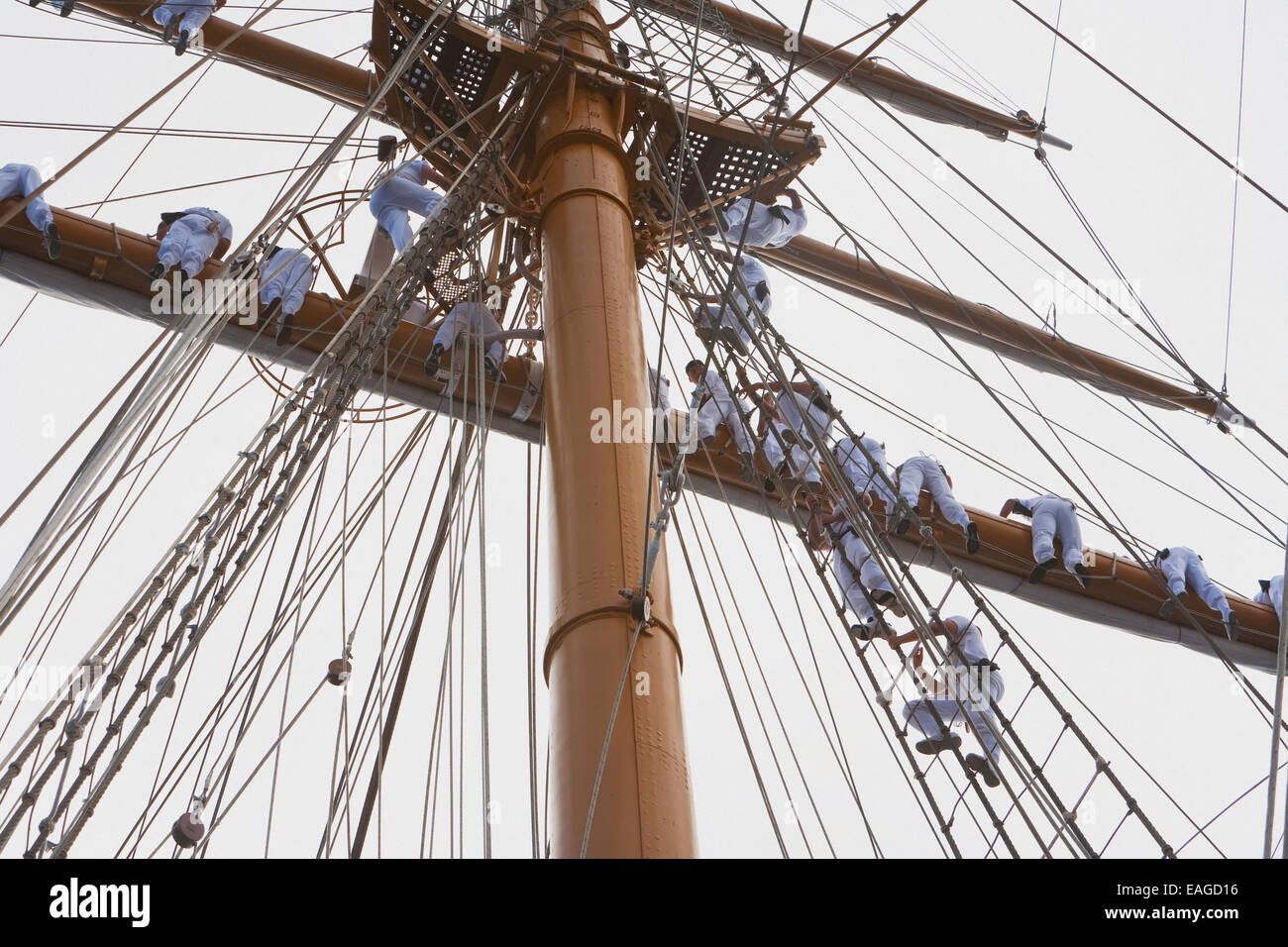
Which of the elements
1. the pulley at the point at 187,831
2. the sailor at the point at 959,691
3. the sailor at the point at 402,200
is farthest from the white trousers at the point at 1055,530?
the pulley at the point at 187,831

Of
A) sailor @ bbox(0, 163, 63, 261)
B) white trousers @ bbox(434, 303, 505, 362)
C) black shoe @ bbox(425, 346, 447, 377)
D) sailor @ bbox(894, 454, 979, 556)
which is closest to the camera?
→ white trousers @ bbox(434, 303, 505, 362)

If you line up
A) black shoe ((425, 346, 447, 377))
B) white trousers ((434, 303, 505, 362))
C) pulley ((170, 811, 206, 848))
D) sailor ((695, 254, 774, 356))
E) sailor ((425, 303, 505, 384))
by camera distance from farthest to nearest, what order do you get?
1. black shoe ((425, 346, 447, 377))
2. sailor ((425, 303, 505, 384))
3. white trousers ((434, 303, 505, 362))
4. sailor ((695, 254, 774, 356))
5. pulley ((170, 811, 206, 848))

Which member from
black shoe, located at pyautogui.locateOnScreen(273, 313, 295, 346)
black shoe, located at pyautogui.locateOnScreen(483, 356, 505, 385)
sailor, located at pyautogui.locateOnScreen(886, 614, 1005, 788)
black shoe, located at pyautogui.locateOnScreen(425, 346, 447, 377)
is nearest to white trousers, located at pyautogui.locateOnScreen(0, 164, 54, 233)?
black shoe, located at pyautogui.locateOnScreen(273, 313, 295, 346)

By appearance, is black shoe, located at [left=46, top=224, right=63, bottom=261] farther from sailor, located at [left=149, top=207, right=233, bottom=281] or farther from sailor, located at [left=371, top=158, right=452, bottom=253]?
sailor, located at [left=371, top=158, right=452, bottom=253]

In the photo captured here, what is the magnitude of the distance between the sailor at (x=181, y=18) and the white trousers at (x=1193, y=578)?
643cm

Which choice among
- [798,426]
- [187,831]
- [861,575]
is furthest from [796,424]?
[187,831]

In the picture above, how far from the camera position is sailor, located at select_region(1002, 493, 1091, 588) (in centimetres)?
777

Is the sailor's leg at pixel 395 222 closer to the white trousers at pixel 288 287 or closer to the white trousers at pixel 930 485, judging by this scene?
the white trousers at pixel 288 287

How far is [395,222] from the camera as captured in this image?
6.71 meters

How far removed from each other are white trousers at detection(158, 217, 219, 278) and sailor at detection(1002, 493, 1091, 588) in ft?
16.0

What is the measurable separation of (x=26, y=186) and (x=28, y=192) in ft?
0.36
